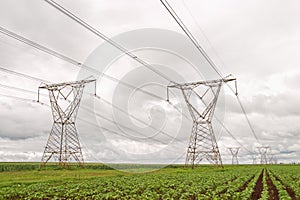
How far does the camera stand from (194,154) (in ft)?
168

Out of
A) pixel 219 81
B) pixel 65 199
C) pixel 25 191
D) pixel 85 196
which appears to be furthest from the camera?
pixel 219 81

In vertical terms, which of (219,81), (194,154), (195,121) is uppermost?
(219,81)

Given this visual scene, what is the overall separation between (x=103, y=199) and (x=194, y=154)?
32.3 m

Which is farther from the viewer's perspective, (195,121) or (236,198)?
(195,121)

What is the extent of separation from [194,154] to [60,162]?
67.5ft

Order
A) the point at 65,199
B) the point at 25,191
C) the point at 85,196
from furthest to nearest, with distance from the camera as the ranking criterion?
the point at 25,191 < the point at 85,196 < the point at 65,199

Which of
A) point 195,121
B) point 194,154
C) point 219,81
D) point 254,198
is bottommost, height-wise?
point 254,198

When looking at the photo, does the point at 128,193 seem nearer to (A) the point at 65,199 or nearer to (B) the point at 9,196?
(A) the point at 65,199

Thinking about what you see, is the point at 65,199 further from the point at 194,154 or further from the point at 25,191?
the point at 194,154

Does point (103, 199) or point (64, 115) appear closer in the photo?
point (103, 199)

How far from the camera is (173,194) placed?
23.1 metres

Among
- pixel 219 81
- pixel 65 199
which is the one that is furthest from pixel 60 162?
pixel 65 199

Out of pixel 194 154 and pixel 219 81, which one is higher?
pixel 219 81

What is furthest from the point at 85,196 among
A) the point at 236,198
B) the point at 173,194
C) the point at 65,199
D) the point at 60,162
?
the point at 60,162
